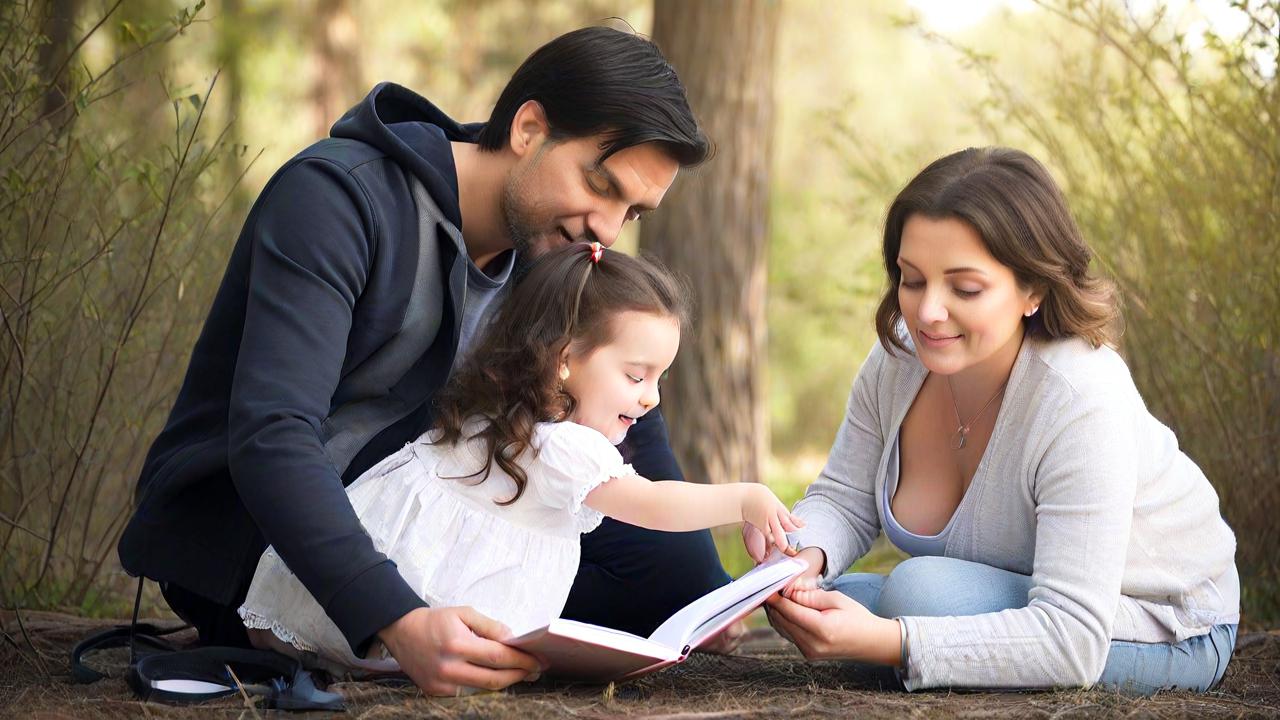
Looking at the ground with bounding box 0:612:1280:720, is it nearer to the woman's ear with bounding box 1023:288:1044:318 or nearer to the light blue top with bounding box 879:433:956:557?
the light blue top with bounding box 879:433:956:557

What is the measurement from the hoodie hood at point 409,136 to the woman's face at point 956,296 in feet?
3.33

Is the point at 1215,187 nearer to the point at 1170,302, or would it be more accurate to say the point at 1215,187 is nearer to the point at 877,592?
the point at 1170,302

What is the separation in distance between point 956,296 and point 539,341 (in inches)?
34.5

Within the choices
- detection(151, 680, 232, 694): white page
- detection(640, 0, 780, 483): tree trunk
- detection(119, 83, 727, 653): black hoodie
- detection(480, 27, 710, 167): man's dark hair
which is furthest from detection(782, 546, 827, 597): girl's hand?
detection(640, 0, 780, 483): tree trunk

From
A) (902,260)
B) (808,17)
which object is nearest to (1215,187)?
(902,260)

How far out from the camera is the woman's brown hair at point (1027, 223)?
253 centimetres

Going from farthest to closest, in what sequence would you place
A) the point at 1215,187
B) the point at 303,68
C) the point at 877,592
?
the point at 303,68 → the point at 1215,187 → the point at 877,592

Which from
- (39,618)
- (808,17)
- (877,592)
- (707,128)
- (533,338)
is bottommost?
(39,618)

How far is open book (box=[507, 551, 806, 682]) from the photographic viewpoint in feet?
6.87

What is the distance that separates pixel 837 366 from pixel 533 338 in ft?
42.0

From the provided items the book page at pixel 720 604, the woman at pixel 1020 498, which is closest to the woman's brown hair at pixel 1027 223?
the woman at pixel 1020 498

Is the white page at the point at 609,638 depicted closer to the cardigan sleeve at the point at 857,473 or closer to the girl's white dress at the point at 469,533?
the girl's white dress at the point at 469,533

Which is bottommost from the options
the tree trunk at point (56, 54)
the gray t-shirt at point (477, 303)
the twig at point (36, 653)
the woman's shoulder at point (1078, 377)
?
the twig at point (36, 653)

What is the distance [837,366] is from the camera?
15.2 meters
